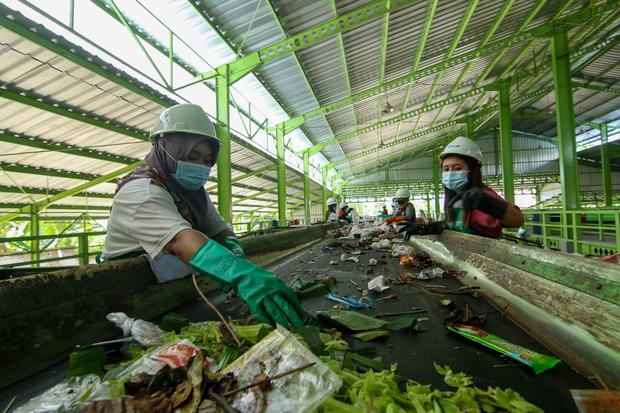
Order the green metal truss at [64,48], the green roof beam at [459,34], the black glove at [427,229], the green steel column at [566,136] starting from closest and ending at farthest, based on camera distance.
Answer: the green metal truss at [64,48] < the black glove at [427,229] < the green roof beam at [459,34] < the green steel column at [566,136]

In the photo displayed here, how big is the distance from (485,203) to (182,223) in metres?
2.68

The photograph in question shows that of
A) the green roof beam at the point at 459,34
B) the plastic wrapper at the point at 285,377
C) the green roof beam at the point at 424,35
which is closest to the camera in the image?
the plastic wrapper at the point at 285,377

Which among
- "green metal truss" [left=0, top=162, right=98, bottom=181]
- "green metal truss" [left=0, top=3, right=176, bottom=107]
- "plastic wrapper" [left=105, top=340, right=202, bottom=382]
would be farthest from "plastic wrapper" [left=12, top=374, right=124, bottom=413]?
"green metal truss" [left=0, top=162, right=98, bottom=181]

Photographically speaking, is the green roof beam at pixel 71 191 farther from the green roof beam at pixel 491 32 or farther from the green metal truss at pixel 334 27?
the green roof beam at pixel 491 32

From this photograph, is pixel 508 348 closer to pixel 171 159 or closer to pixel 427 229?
pixel 171 159

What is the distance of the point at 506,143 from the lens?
1066cm

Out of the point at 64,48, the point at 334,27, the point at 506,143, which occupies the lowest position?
the point at 64,48

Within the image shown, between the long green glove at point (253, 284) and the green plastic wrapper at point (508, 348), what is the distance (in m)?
0.70

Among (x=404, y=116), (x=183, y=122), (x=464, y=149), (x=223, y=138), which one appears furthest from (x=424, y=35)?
(x=183, y=122)

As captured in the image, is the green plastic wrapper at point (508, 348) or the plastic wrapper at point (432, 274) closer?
the green plastic wrapper at point (508, 348)

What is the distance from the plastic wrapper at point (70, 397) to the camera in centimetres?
73

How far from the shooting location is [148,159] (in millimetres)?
1834

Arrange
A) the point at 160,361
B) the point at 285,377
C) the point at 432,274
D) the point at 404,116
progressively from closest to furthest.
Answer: the point at 285,377 < the point at 160,361 < the point at 432,274 < the point at 404,116

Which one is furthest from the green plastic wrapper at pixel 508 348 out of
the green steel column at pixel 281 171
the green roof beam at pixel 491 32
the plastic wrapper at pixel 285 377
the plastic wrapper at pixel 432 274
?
the green steel column at pixel 281 171
